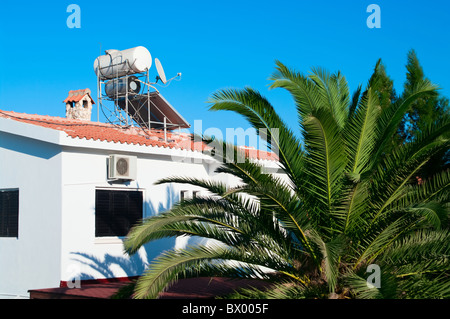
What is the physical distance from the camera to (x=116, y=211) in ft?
40.8

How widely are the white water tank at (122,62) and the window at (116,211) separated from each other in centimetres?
443

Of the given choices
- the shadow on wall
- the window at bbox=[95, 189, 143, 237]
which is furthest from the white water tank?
the window at bbox=[95, 189, 143, 237]

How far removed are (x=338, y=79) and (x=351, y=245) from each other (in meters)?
3.14

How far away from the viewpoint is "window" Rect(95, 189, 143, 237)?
1212 centimetres

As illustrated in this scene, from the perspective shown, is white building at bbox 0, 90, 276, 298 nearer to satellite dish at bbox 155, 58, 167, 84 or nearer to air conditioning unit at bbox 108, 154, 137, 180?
air conditioning unit at bbox 108, 154, 137, 180

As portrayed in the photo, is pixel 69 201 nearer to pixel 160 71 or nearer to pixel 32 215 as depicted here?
pixel 32 215

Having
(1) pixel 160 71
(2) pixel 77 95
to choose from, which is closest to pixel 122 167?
(1) pixel 160 71

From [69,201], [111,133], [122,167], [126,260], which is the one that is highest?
[111,133]

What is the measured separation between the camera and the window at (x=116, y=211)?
12.1m

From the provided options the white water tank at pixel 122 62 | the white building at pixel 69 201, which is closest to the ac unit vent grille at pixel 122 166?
the white building at pixel 69 201

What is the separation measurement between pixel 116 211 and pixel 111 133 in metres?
2.04

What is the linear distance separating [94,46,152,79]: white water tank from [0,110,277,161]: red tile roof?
170 centimetres

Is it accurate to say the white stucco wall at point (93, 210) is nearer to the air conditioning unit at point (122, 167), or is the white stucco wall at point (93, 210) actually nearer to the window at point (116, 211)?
Result: the window at point (116, 211)

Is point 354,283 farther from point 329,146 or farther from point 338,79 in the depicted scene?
point 338,79
